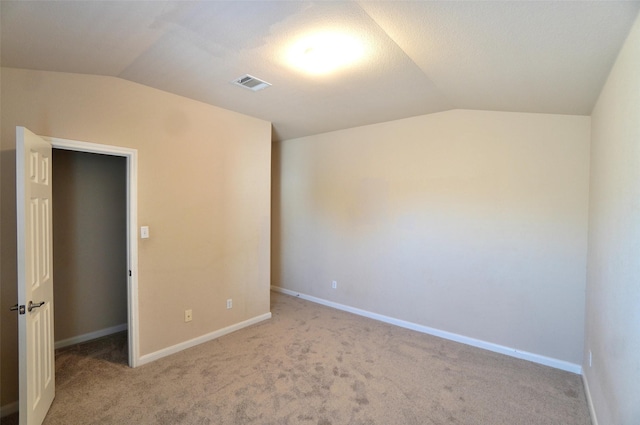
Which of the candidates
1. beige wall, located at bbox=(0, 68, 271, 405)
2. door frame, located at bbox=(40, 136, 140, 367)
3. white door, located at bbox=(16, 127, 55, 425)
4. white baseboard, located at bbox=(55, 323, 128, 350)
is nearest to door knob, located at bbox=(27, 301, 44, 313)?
white door, located at bbox=(16, 127, 55, 425)

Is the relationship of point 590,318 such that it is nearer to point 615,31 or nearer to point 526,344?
point 526,344

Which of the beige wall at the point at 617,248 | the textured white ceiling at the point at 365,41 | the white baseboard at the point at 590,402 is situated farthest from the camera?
the white baseboard at the point at 590,402

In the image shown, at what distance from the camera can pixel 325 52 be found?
2.11 m

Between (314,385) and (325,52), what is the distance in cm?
264

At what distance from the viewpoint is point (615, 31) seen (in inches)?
60.0

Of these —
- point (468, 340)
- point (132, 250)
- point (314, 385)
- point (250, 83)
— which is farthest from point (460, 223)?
point (132, 250)

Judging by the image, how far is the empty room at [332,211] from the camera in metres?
1.75

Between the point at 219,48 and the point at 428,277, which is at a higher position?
the point at 219,48

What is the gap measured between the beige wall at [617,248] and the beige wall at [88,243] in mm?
4458

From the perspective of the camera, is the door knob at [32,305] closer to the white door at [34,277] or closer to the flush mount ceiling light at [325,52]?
the white door at [34,277]

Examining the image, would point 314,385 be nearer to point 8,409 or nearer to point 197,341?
point 197,341

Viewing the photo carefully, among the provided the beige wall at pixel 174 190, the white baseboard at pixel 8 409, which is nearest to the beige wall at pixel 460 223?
the beige wall at pixel 174 190

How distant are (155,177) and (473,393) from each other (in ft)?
11.3

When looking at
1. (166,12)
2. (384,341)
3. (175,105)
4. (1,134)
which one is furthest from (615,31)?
(1,134)
